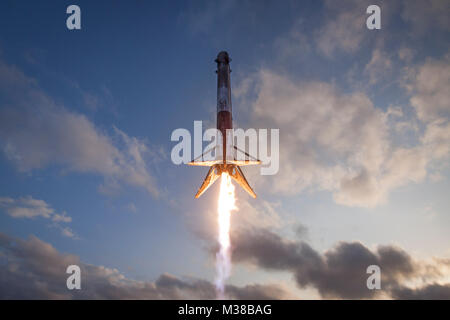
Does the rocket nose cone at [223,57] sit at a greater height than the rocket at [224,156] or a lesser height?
greater

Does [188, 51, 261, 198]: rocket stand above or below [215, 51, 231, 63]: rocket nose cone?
below

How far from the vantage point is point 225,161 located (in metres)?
54.3
